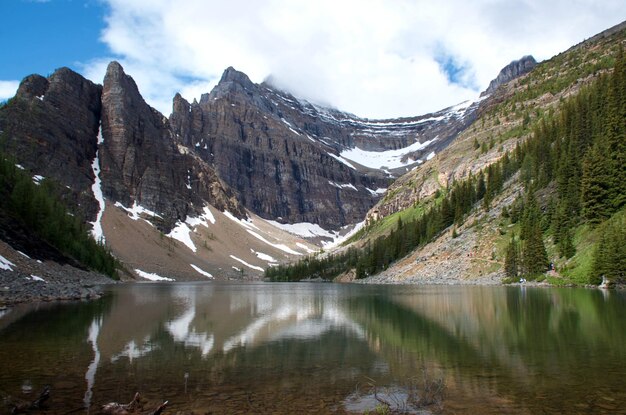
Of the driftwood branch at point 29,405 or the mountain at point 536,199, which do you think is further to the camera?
the mountain at point 536,199

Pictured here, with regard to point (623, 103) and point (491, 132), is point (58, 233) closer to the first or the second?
point (623, 103)

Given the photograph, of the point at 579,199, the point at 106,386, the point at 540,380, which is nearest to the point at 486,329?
the point at 540,380

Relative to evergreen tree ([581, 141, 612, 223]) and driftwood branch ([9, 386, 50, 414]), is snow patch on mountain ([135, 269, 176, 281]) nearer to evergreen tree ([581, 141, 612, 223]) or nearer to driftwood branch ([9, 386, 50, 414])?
evergreen tree ([581, 141, 612, 223])

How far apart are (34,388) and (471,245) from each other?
87177 mm

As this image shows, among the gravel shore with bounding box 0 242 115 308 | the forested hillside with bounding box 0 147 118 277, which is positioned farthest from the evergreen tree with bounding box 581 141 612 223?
the forested hillside with bounding box 0 147 118 277

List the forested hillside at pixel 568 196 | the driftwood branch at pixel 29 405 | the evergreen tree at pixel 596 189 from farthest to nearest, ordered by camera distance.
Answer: the evergreen tree at pixel 596 189, the forested hillside at pixel 568 196, the driftwood branch at pixel 29 405

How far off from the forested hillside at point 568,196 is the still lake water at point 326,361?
27608 mm

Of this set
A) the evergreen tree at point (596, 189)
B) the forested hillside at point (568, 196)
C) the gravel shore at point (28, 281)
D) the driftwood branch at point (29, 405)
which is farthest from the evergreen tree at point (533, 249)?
the driftwood branch at point (29, 405)

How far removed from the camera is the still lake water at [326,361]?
14469 mm

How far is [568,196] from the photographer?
241 feet

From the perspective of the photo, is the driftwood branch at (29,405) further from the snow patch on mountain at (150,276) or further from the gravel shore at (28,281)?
the snow patch on mountain at (150,276)

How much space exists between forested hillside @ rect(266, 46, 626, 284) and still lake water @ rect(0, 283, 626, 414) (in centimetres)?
2761

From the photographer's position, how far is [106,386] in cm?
1606

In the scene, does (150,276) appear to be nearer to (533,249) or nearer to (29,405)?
(533,249)
